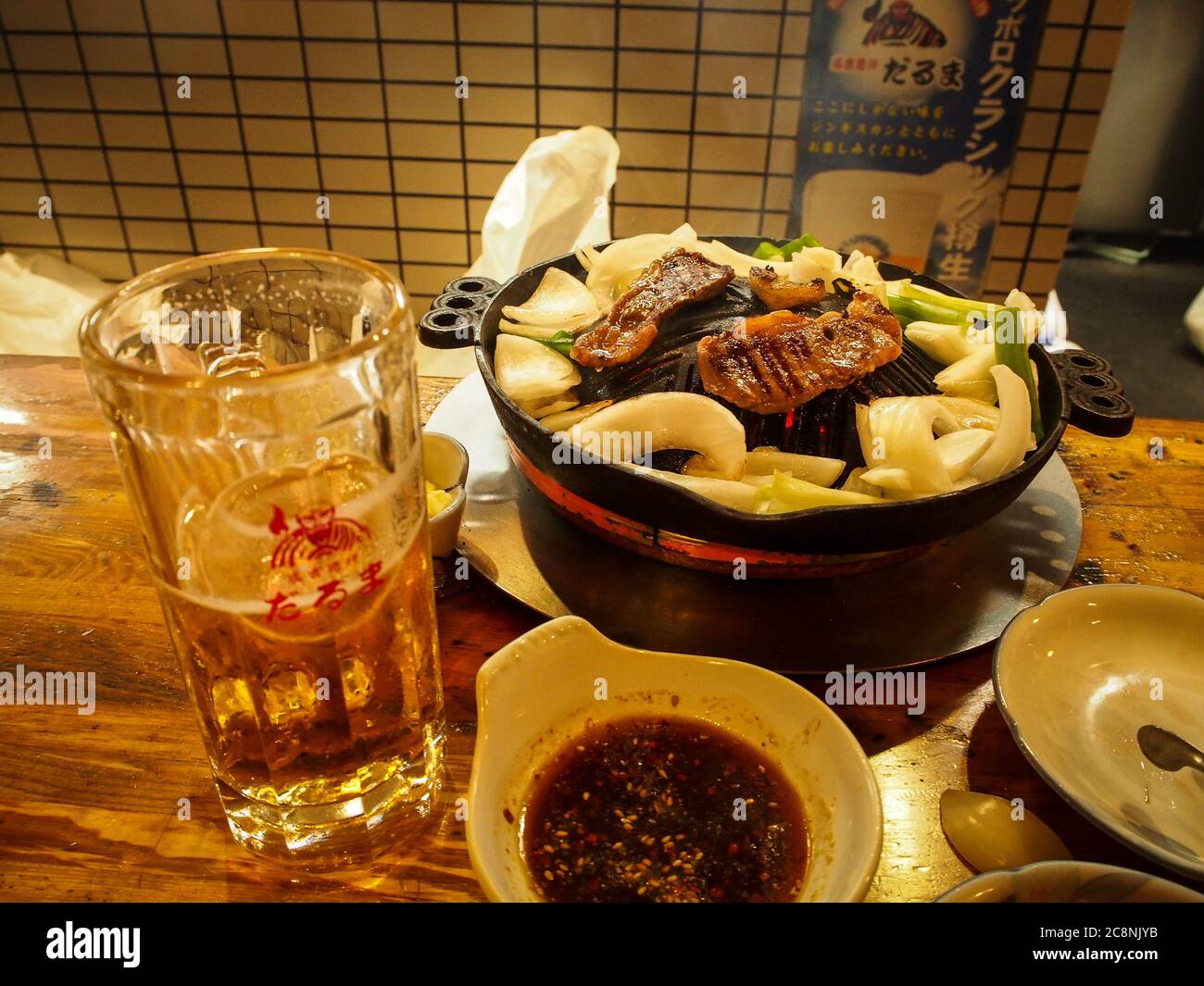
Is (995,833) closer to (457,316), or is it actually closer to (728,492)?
(728,492)

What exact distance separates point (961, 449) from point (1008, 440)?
7 centimetres

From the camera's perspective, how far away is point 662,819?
3.54 feet

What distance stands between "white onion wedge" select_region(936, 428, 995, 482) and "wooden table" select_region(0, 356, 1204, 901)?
296 millimetres

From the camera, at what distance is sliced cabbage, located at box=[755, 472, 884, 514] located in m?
1.34

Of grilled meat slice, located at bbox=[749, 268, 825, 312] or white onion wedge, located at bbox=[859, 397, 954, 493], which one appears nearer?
white onion wedge, located at bbox=[859, 397, 954, 493]

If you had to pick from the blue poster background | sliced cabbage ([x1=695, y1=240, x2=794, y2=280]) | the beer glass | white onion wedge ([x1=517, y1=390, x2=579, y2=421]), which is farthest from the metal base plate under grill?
the blue poster background

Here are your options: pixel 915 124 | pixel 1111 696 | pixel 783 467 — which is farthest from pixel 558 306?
pixel 915 124

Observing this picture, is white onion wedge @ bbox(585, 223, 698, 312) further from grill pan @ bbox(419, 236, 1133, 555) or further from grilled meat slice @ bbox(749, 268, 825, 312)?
grilled meat slice @ bbox(749, 268, 825, 312)

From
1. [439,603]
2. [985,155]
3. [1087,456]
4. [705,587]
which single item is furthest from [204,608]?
[985,155]

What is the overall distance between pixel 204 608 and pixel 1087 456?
5.53 ft

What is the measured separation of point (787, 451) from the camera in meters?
1.50

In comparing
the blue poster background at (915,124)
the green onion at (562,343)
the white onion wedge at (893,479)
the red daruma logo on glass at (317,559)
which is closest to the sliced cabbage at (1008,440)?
the white onion wedge at (893,479)

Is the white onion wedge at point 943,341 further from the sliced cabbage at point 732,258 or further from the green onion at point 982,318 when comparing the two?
the sliced cabbage at point 732,258

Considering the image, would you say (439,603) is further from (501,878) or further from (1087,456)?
(1087,456)
